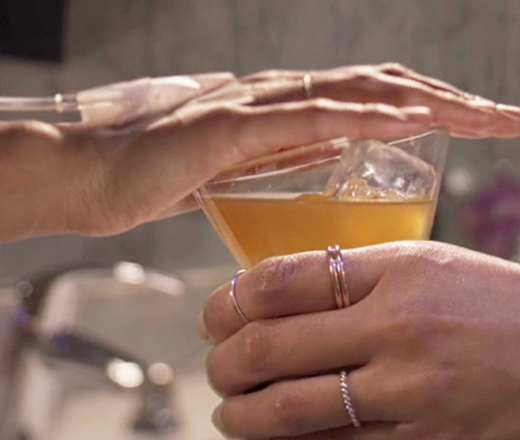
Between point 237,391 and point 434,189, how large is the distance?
0.53 feet

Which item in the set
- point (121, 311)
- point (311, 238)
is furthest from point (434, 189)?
point (121, 311)

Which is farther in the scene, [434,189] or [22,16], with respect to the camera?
[22,16]

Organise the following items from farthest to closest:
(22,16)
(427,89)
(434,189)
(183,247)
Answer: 1. (183,247)
2. (22,16)
3. (427,89)
4. (434,189)

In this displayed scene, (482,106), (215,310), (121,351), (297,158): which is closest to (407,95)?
(482,106)

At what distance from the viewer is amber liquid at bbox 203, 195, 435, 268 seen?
1.54 ft

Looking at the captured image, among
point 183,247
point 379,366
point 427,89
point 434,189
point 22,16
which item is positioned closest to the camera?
point 379,366

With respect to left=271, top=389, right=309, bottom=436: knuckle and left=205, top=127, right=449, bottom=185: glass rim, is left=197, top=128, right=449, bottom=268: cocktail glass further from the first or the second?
left=271, top=389, right=309, bottom=436: knuckle

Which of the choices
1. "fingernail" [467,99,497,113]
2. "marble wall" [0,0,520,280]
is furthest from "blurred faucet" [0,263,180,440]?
"fingernail" [467,99,497,113]

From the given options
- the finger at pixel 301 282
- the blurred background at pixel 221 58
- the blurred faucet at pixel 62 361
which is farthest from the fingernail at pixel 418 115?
the blurred background at pixel 221 58

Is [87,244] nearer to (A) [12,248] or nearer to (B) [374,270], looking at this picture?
(A) [12,248]

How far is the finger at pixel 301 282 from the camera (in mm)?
404

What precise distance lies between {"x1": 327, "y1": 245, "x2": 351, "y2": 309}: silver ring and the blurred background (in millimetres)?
904

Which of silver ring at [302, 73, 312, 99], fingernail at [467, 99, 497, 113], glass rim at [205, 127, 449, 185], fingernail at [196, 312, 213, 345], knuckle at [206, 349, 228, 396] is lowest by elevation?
knuckle at [206, 349, 228, 396]

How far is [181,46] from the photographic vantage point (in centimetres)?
145
